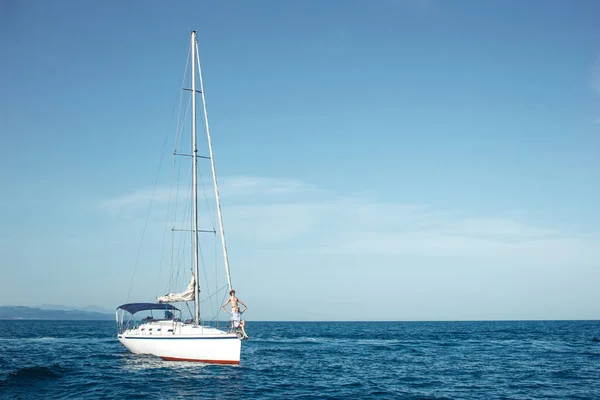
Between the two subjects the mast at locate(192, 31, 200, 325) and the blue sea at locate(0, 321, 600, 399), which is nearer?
the blue sea at locate(0, 321, 600, 399)

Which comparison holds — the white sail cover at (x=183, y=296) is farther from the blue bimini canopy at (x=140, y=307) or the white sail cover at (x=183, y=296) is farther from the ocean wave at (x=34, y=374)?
the ocean wave at (x=34, y=374)

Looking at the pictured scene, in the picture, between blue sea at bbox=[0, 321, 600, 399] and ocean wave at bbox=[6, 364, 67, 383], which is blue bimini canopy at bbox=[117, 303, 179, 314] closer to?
blue sea at bbox=[0, 321, 600, 399]

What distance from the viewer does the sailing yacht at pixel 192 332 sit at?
105 feet

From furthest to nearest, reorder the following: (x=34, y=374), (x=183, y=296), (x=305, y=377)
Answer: (x=183, y=296)
(x=305, y=377)
(x=34, y=374)

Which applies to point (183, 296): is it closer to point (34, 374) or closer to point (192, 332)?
point (192, 332)

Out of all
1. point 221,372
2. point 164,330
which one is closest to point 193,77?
point 164,330

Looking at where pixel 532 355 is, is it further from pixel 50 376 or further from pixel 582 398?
pixel 50 376

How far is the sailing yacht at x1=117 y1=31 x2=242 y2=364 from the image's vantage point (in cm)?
3198

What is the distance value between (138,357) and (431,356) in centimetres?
2758

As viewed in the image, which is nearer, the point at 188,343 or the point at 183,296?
the point at 188,343

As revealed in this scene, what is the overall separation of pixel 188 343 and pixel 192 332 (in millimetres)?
764

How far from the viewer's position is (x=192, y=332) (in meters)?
32.9

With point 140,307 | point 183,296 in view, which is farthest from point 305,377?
point 140,307

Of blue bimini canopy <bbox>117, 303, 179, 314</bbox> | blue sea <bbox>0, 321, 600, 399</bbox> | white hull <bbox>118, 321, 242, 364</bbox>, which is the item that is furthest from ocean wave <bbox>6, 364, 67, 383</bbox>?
blue bimini canopy <bbox>117, 303, 179, 314</bbox>
